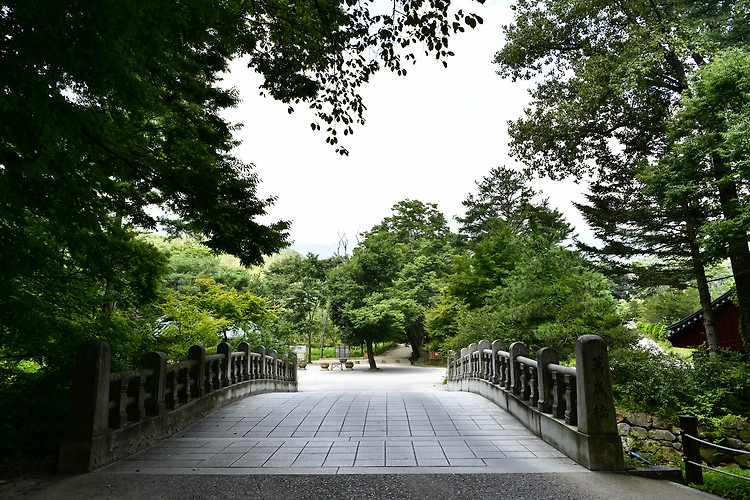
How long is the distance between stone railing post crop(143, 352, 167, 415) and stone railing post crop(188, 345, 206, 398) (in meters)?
1.54

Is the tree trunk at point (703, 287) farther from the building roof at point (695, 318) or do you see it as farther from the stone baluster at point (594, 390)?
the stone baluster at point (594, 390)

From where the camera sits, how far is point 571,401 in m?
5.15

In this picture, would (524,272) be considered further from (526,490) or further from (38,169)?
(38,169)

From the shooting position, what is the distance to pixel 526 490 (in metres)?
3.92

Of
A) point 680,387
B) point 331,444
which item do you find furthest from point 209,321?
point 680,387

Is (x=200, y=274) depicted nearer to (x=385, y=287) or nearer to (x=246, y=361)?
(x=385, y=287)

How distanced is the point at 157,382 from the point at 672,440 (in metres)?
10.6

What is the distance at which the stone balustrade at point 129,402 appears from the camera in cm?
447

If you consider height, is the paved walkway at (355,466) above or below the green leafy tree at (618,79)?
below

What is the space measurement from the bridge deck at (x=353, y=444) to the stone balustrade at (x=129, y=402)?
0.21 m

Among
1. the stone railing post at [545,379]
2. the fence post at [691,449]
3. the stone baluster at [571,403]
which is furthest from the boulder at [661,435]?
the stone baluster at [571,403]

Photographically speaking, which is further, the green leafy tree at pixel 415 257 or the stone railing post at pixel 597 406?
the green leafy tree at pixel 415 257

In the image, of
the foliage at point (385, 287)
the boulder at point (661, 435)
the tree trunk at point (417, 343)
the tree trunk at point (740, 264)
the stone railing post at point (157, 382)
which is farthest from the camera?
the tree trunk at point (417, 343)

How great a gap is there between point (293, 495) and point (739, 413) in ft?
37.2
